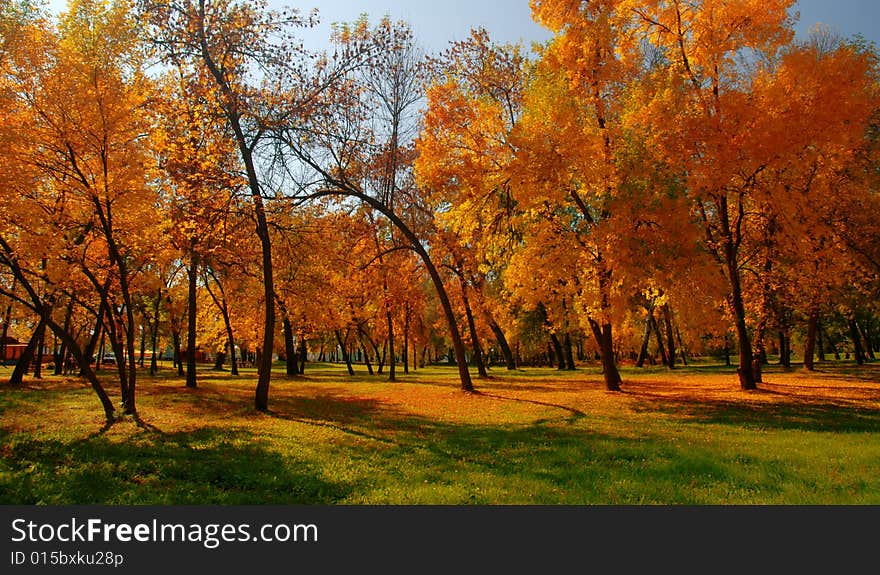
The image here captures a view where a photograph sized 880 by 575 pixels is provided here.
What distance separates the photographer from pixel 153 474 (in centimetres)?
705

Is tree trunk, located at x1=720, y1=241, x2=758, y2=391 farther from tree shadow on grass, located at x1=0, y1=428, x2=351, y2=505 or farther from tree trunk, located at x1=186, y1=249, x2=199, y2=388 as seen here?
tree trunk, located at x1=186, y1=249, x2=199, y2=388

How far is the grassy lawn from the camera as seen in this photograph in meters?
6.12

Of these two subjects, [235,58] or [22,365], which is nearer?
[235,58]

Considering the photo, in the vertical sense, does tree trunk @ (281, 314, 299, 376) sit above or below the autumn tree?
below

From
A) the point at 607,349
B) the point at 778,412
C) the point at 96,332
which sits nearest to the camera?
the point at 778,412

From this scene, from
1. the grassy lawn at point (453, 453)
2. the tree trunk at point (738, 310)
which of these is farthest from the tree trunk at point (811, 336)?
the grassy lawn at point (453, 453)

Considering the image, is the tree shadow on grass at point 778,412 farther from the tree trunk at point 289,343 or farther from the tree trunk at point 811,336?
the tree trunk at point 289,343

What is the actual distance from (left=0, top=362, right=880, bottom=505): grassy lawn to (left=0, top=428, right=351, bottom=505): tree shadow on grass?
3cm

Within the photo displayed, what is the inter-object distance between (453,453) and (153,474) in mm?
4782

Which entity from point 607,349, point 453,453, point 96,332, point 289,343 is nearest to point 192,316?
point 96,332

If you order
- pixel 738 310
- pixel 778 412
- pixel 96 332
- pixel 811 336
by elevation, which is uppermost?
pixel 738 310

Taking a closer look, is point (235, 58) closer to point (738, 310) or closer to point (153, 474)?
point (153, 474)

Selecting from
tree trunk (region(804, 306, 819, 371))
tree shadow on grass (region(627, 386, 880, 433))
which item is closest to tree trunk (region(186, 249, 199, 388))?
tree shadow on grass (region(627, 386, 880, 433))

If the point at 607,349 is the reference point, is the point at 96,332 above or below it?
above
